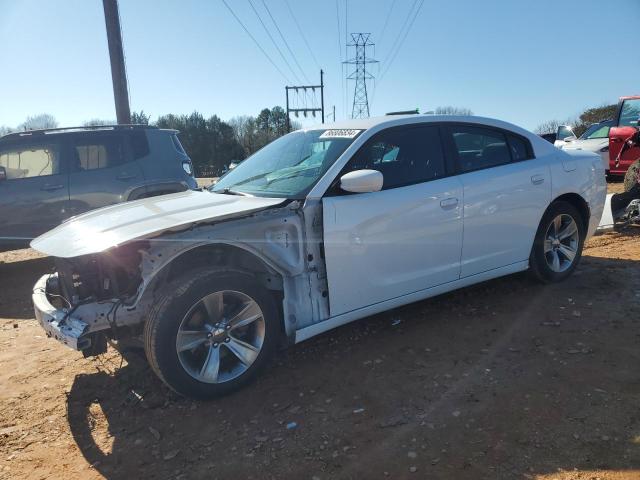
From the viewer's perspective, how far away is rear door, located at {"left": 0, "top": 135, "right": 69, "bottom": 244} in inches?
265

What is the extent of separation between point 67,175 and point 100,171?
438 mm

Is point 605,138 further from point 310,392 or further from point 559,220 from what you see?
point 310,392

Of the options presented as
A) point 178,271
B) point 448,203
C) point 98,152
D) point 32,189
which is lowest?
point 178,271

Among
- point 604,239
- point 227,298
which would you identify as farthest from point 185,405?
point 604,239

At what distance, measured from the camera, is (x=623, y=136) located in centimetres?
1127

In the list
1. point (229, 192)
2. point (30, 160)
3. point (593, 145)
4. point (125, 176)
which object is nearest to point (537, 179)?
point (229, 192)

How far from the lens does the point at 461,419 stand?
2818mm

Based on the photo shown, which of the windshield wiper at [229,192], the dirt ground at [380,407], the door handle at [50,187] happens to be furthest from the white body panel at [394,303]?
the door handle at [50,187]

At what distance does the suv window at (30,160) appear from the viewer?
6809 millimetres

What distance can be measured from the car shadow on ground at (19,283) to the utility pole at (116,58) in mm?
4108

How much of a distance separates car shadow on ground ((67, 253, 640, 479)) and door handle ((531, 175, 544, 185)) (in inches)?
45.7

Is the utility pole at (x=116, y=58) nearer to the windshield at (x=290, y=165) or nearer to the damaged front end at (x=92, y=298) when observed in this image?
the windshield at (x=290, y=165)

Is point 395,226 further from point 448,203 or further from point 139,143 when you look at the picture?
point 139,143

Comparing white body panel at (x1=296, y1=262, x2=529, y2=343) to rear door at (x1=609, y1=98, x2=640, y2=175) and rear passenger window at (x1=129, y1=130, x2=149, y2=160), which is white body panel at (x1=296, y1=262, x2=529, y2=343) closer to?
rear passenger window at (x1=129, y1=130, x2=149, y2=160)
